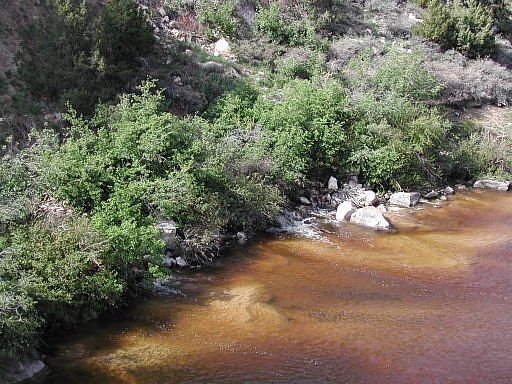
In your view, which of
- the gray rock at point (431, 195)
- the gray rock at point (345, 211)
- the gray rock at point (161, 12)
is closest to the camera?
the gray rock at point (345, 211)

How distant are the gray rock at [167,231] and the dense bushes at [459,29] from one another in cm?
1939

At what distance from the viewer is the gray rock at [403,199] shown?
1656 centimetres

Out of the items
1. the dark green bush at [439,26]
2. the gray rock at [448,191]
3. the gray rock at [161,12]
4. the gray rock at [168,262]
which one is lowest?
the gray rock at [448,191]

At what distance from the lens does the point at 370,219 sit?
1438 centimetres

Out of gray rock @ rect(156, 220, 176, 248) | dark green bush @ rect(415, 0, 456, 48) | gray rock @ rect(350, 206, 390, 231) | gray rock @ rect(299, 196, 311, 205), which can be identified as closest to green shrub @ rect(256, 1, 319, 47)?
dark green bush @ rect(415, 0, 456, 48)

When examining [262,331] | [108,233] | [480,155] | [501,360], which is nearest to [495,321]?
[501,360]

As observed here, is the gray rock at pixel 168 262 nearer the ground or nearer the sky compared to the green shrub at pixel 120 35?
nearer the ground

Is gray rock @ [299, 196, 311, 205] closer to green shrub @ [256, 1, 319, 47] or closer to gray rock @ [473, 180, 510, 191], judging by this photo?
gray rock @ [473, 180, 510, 191]

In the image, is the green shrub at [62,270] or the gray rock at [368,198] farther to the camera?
the gray rock at [368,198]

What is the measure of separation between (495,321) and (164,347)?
5.89m

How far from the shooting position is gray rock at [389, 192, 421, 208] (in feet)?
54.3

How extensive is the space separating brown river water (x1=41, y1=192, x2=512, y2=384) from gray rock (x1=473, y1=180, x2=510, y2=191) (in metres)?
6.69

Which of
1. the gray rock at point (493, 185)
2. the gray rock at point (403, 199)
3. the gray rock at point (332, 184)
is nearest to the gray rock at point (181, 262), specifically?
the gray rock at point (332, 184)

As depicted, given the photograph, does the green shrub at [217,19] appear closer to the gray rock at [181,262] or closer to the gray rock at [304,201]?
the gray rock at [304,201]
